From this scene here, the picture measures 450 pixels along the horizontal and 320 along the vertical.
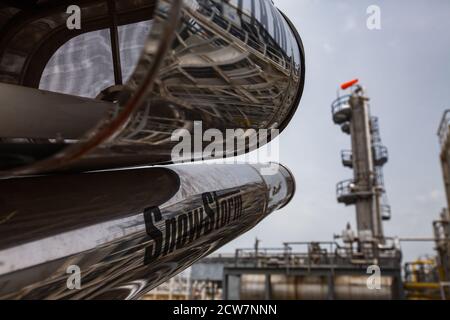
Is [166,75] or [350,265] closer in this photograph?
[166,75]

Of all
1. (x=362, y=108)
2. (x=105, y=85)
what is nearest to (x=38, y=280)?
(x=105, y=85)

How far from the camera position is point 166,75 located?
39 centimetres

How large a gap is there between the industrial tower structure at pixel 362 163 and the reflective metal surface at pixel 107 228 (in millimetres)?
8717

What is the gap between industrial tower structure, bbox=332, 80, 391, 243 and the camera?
9789 mm

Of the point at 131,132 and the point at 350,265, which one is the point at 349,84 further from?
the point at 131,132

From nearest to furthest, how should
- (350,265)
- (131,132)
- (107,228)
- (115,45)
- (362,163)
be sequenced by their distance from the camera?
1. (131,132)
2. (107,228)
3. (115,45)
4. (350,265)
5. (362,163)

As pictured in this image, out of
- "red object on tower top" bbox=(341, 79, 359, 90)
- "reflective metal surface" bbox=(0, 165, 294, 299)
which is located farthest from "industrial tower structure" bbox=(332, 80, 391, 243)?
"reflective metal surface" bbox=(0, 165, 294, 299)

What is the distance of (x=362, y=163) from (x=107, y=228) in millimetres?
10397

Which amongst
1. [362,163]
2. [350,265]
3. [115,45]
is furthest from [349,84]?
[115,45]

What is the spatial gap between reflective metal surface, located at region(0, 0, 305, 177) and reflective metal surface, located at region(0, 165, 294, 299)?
→ 0.07 metres

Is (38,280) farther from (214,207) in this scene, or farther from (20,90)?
(214,207)

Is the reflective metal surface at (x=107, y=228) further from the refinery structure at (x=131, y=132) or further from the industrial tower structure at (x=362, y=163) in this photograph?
the industrial tower structure at (x=362, y=163)

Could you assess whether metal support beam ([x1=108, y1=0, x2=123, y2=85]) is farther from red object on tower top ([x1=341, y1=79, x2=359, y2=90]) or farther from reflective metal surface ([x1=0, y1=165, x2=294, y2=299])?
red object on tower top ([x1=341, y1=79, x2=359, y2=90])
